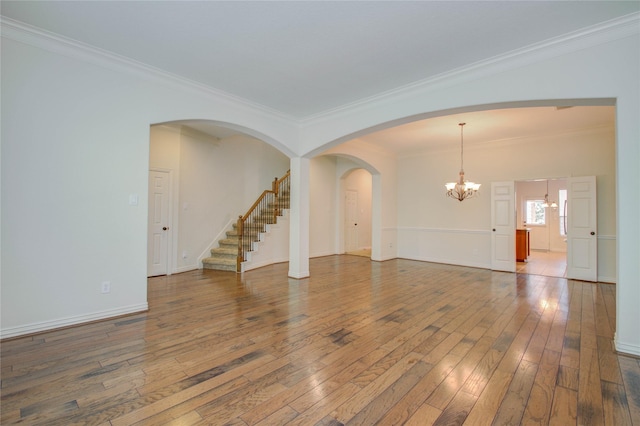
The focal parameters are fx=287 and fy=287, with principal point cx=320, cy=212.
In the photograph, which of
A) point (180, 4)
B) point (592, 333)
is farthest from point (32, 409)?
point (592, 333)

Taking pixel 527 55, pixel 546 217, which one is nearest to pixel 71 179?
pixel 527 55

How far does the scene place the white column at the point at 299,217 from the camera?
5.71 m

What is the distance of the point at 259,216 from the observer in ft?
25.3

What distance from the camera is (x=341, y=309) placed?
12.8 feet

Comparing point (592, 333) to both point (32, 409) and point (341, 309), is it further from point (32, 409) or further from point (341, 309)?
point (32, 409)

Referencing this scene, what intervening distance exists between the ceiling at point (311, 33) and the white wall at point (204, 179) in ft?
9.05

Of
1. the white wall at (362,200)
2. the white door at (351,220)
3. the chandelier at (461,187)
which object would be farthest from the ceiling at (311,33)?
the white wall at (362,200)

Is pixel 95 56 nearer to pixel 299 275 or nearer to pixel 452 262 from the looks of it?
pixel 299 275

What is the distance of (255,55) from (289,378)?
332 cm

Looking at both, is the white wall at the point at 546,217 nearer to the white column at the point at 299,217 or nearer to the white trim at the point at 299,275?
the white column at the point at 299,217

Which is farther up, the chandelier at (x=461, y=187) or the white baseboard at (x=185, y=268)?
the chandelier at (x=461, y=187)

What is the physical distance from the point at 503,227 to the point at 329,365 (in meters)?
6.23

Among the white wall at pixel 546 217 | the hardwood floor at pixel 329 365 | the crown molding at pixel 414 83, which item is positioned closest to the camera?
the hardwood floor at pixel 329 365

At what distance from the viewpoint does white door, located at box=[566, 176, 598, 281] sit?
5.83m
